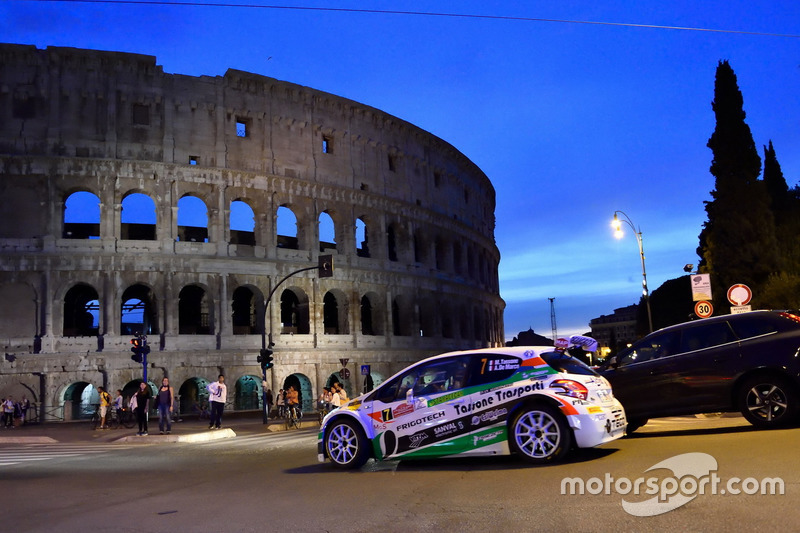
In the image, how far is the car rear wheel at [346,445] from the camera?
953 cm

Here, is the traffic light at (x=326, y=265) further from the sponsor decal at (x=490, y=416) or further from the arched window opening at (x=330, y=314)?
the sponsor decal at (x=490, y=416)

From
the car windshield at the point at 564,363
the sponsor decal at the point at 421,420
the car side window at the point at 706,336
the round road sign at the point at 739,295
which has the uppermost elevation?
the round road sign at the point at 739,295

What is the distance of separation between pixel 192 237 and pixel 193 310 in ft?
13.7

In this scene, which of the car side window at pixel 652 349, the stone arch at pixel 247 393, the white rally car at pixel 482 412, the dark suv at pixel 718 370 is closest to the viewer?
the white rally car at pixel 482 412

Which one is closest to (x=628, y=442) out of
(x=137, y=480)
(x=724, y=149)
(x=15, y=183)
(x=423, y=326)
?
(x=137, y=480)

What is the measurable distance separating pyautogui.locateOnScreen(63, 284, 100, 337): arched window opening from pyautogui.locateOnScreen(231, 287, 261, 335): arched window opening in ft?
24.0

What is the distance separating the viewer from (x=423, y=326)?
47656 mm

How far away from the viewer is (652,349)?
11.6 metres

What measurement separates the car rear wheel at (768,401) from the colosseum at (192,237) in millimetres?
20823

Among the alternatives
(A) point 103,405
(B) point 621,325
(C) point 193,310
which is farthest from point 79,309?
(B) point 621,325

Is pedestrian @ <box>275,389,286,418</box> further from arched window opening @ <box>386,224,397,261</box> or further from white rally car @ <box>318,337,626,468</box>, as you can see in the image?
white rally car @ <box>318,337,626,468</box>

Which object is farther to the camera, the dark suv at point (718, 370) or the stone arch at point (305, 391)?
the stone arch at point (305, 391)

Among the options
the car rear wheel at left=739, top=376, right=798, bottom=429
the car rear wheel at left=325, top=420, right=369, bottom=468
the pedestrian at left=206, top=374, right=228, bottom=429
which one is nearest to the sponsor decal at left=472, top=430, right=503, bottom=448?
the car rear wheel at left=325, top=420, right=369, bottom=468

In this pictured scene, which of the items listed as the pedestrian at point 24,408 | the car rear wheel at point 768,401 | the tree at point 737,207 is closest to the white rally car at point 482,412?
the car rear wheel at point 768,401
